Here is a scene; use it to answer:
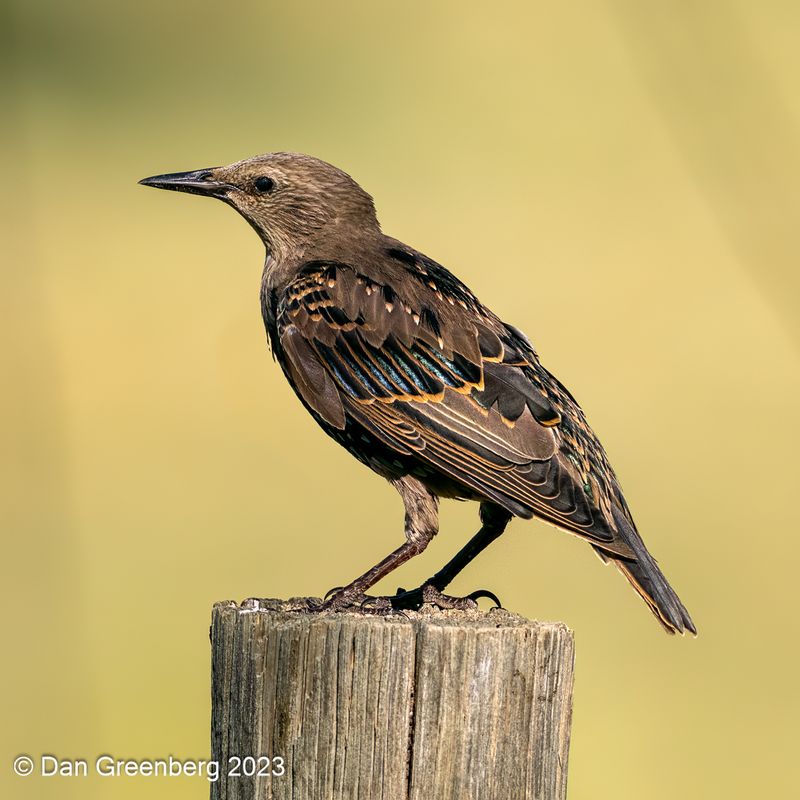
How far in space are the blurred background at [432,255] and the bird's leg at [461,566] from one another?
0.19 meters

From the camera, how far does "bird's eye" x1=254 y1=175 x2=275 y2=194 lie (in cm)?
585

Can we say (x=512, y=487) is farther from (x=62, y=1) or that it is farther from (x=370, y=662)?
(x=62, y=1)

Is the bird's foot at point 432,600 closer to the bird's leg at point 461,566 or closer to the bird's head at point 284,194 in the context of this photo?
the bird's leg at point 461,566

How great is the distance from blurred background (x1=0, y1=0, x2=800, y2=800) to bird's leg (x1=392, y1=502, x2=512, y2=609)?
0.19 m

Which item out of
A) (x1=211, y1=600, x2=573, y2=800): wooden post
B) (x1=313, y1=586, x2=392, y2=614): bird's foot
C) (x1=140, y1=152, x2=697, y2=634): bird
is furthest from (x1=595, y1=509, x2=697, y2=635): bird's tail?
(x1=211, y1=600, x2=573, y2=800): wooden post

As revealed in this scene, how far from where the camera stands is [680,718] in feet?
27.5

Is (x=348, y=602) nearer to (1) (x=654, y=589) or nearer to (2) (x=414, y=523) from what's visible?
A: (2) (x=414, y=523)

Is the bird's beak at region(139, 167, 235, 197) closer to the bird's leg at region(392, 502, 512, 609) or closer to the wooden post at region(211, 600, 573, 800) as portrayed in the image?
the bird's leg at region(392, 502, 512, 609)

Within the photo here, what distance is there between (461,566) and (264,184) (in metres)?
1.75

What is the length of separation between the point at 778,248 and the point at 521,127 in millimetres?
5383

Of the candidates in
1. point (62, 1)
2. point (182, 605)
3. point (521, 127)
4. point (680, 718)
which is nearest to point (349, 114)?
point (521, 127)

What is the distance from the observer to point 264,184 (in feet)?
19.2

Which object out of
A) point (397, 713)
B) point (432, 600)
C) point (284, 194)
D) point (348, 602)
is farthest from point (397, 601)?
point (284, 194)

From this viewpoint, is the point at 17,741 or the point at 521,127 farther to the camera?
the point at 521,127
